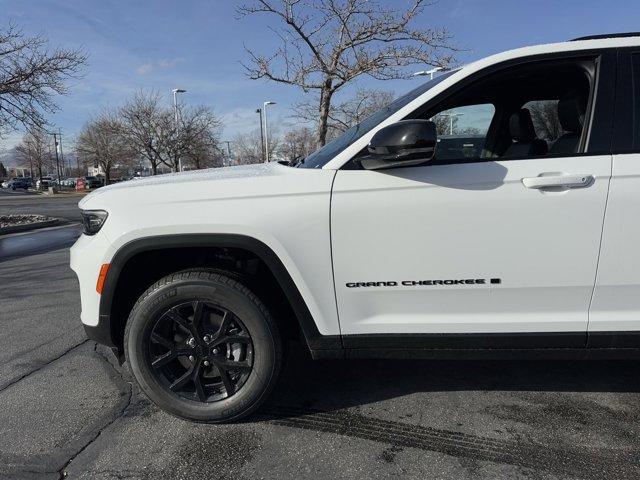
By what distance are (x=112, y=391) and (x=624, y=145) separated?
10.9 ft

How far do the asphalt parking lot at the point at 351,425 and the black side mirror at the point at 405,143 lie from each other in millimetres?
1470

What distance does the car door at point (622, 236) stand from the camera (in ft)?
7.49

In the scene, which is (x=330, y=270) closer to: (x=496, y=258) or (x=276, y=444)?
(x=496, y=258)

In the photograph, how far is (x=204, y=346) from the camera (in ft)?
8.66

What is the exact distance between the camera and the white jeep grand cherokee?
232 cm

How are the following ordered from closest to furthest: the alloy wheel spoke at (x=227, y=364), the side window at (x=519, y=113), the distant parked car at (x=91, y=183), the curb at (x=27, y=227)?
the side window at (x=519, y=113)
the alloy wheel spoke at (x=227, y=364)
the curb at (x=27, y=227)
the distant parked car at (x=91, y=183)

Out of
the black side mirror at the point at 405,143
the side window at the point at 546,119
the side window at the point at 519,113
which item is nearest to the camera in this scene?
the black side mirror at the point at 405,143

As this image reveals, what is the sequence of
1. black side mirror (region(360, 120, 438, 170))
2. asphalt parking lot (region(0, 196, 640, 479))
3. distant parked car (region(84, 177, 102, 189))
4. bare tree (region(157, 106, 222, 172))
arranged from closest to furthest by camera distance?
black side mirror (region(360, 120, 438, 170))
asphalt parking lot (region(0, 196, 640, 479))
bare tree (region(157, 106, 222, 172))
distant parked car (region(84, 177, 102, 189))

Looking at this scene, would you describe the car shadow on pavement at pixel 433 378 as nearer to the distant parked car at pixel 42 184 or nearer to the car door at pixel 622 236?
the car door at pixel 622 236

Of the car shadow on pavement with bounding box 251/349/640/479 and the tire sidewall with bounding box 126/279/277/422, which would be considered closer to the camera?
the car shadow on pavement with bounding box 251/349/640/479

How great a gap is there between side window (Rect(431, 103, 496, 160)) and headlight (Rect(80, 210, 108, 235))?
5.98 feet

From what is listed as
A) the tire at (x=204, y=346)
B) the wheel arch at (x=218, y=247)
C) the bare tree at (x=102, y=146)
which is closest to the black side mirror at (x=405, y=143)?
the wheel arch at (x=218, y=247)

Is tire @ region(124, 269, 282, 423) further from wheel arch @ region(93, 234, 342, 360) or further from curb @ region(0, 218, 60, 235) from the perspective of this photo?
curb @ region(0, 218, 60, 235)

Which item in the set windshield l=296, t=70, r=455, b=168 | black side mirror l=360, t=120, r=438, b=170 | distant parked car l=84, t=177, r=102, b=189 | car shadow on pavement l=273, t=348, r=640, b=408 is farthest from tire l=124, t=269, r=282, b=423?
distant parked car l=84, t=177, r=102, b=189
